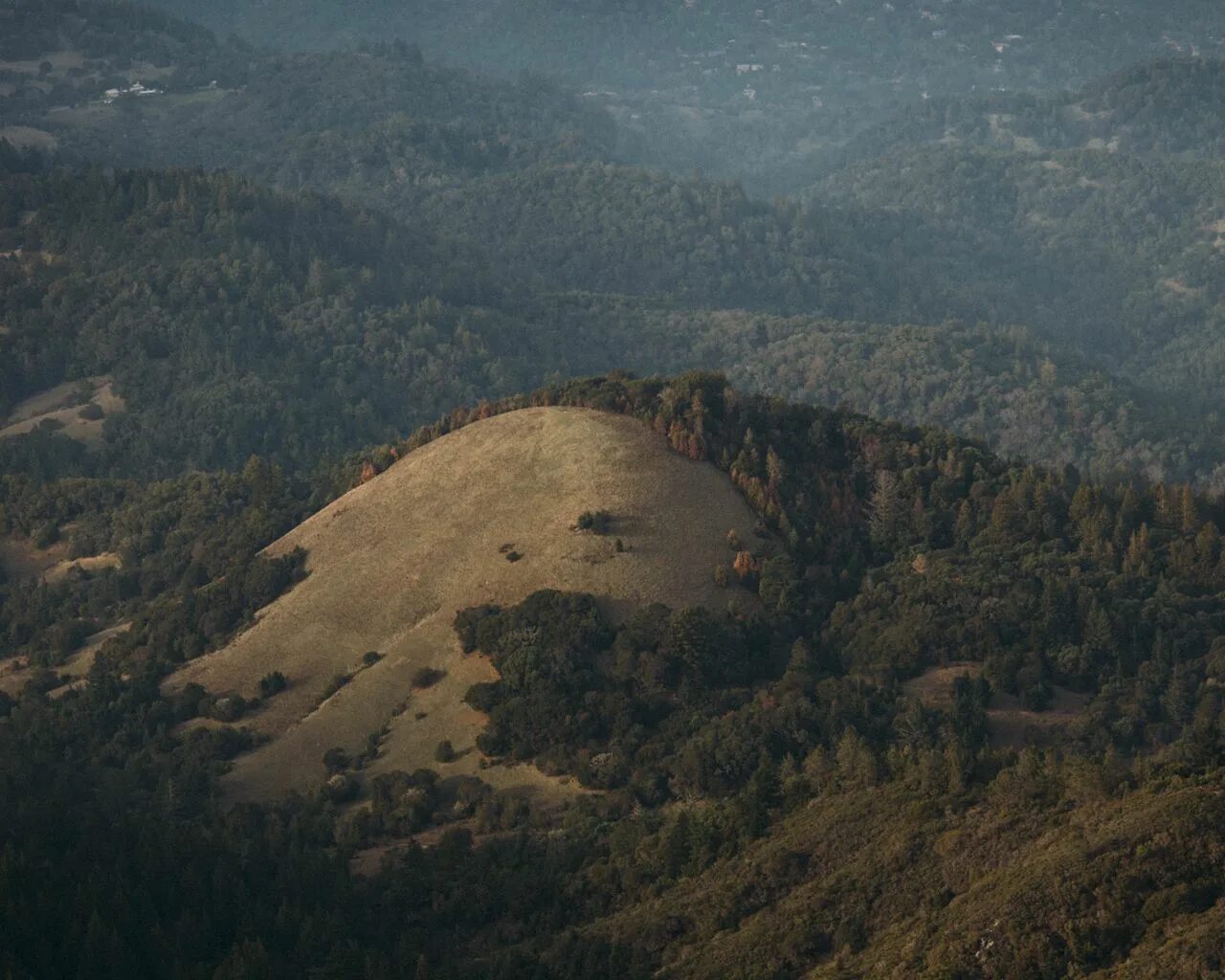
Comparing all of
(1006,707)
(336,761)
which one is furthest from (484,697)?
(1006,707)

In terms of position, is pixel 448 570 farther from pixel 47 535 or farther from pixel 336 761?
pixel 47 535

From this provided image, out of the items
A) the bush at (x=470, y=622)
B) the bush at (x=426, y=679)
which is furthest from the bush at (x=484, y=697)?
the bush at (x=470, y=622)

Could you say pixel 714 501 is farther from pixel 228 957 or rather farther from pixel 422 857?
pixel 228 957

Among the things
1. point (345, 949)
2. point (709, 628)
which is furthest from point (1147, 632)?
point (345, 949)

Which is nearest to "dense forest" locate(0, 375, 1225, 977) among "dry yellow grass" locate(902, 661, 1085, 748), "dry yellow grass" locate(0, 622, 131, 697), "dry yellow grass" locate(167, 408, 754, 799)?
"dry yellow grass" locate(902, 661, 1085, 748)

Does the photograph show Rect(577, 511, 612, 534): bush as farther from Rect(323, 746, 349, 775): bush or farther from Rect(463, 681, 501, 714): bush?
Rect(323, 746, 349, 775): bush

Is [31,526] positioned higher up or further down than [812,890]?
further down

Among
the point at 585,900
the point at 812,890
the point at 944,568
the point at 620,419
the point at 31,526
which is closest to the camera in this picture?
the point at 812,890
